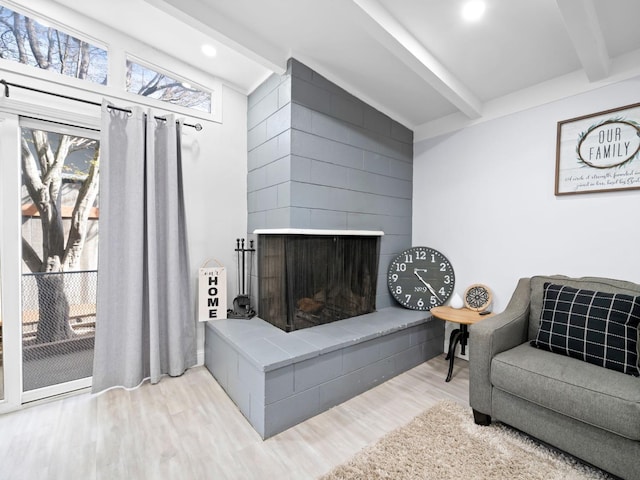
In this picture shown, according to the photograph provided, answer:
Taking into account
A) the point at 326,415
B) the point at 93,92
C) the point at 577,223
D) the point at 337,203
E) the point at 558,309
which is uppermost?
the point at 93,92

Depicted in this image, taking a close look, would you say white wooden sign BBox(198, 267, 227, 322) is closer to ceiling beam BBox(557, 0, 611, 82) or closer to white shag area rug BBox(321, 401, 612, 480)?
white shag area rug BBox(321, 401, 612, 480)

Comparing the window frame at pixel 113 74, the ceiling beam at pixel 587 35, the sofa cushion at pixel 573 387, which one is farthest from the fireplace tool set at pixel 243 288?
the ceiling beam at pixel 587 35

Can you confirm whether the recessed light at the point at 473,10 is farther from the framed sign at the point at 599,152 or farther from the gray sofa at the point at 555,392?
the gray sofa at the point at 555,392

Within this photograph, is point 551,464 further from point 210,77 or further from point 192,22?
point 210,77

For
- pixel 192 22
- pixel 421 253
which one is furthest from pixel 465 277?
pixel 192 22

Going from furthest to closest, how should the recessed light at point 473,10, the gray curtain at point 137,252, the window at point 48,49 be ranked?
the gray curtain at point 137,252 < the window at point 48,49 < the recessed light at point 473,10

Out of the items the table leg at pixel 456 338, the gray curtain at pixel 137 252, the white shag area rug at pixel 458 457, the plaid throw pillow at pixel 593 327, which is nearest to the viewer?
the white shag area rug at pixel 458 457

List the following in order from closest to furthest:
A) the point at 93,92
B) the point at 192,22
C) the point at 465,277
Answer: the point at 192,22, the point at 93,92, the point at 465,277

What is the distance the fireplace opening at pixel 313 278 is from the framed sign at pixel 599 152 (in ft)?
5.28

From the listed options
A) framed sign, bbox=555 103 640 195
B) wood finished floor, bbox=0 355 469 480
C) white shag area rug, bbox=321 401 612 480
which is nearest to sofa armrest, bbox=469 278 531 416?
white shag area rug, bbox=321 401 612 480

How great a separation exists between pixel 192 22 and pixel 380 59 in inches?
52.8

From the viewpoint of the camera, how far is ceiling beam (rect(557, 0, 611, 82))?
1.45 meters

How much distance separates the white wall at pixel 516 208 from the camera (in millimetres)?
2029

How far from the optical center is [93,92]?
2070mm
